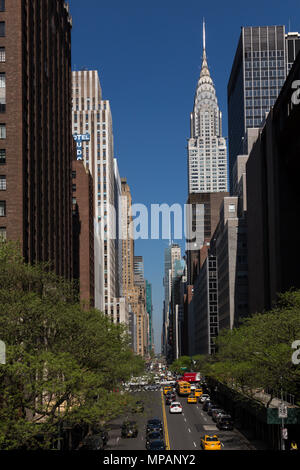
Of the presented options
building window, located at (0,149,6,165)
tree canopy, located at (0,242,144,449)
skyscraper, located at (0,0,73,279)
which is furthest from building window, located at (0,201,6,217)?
tree canopy, located at (0,242,144,449)

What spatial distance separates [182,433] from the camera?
60344mm

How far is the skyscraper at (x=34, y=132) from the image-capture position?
6431cm

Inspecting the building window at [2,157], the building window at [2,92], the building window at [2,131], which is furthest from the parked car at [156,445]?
the building window at [2,92]

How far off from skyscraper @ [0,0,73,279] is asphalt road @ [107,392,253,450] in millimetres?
18259

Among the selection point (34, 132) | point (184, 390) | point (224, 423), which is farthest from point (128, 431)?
point (184, 390)

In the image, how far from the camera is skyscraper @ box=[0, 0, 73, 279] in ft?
211

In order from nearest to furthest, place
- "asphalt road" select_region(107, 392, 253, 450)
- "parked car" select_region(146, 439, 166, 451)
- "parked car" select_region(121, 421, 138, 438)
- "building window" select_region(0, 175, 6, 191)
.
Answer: "parked car" select_region(146, 439, 166, 451), "asphalt road" select_region(107, 392, 253, 450), "parked car" select_region(121, 421, 138, 438), "building window" select_region(0, 175, 6, 191)

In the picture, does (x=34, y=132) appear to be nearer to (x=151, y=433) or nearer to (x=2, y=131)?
(x=2, y=131)

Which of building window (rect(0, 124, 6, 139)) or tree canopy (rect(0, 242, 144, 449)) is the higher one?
building window (rect(0, 124, 6, 139))

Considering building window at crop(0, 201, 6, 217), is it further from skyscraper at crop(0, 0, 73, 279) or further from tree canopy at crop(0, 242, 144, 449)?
tree canopy at crop(0, 242, 144, 449)
